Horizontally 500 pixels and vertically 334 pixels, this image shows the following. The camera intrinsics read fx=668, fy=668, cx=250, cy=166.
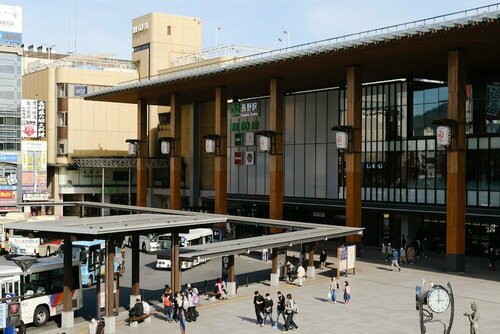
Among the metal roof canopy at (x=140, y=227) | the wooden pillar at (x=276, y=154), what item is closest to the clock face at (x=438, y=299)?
the metal roof canopy at (x=140, y=227)

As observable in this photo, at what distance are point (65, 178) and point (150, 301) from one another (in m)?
64.6

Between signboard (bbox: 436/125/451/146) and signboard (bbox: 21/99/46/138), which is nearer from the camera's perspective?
signboard (bbox: 436/125/451/146)

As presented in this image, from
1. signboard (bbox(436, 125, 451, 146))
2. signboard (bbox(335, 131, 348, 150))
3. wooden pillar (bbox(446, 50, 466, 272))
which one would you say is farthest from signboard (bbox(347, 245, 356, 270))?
signboard (bbox(335, 131, 348, 150))

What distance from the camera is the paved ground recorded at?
98.9 ft

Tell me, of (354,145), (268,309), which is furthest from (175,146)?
(268,309)

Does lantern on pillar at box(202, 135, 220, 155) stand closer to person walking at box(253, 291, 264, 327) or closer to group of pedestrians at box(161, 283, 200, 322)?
group of pedestrians at box(161, 283, 200, 322)

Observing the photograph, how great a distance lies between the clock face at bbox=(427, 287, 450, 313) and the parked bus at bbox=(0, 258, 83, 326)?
1880 cm

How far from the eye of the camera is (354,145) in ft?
178

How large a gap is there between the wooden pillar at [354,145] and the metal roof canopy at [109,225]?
22291mm

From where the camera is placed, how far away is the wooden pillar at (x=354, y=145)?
53750 millimetres

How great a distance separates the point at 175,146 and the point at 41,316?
4546 centimetres

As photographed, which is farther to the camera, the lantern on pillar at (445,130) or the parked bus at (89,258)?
the lantern on pillar at (445,130)

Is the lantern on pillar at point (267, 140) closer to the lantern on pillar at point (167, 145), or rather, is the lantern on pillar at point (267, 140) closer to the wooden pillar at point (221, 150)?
the wooden pillar at point (221, 150)

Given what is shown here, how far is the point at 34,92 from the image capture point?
325 feet
